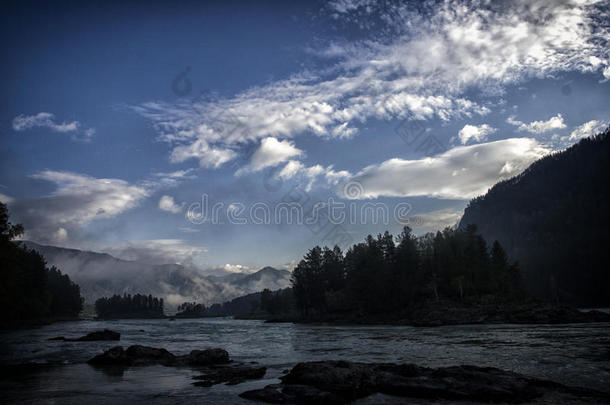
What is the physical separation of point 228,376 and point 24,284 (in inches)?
4069

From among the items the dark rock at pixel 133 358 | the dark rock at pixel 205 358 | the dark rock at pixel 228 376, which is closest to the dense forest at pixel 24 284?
the dark rock at pixel 133 358

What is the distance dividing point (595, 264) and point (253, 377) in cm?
23731

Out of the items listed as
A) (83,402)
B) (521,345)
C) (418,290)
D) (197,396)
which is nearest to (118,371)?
(83,402)

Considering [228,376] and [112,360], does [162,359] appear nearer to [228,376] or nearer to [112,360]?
[112,360]

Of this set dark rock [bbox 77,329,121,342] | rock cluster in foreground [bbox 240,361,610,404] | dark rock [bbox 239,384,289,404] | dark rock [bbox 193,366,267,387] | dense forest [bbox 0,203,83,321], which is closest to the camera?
rock cluster in foreground [bbox 240,361,610,404]

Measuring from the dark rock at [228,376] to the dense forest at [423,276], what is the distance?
9137cm

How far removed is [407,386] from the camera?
1667 centimetres

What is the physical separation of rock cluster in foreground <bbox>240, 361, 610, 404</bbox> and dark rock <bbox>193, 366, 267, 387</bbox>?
320 cm

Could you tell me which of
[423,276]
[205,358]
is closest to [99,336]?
[205,358]

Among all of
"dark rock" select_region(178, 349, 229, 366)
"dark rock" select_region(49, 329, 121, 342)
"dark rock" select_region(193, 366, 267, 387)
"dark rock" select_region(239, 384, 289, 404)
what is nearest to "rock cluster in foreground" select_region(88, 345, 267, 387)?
"dark rock" select_region(178, 349, 229, 366)

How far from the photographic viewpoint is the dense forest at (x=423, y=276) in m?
108

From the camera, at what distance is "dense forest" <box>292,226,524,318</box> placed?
354ft

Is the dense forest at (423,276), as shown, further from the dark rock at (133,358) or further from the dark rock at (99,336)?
the dark rock at (133,358)

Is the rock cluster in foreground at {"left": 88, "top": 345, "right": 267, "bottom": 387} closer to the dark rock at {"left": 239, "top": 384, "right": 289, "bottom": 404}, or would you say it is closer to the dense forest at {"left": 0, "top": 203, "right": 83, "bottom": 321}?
the dark rock at {"left": 239, "top": 384, "right": 289, "bottom": 404}
